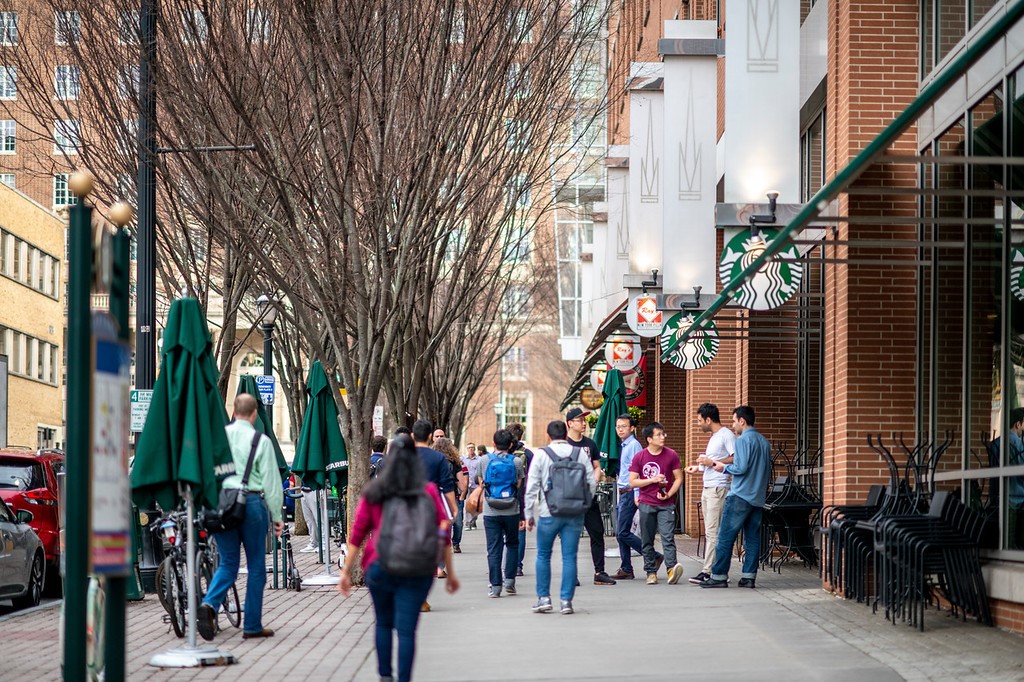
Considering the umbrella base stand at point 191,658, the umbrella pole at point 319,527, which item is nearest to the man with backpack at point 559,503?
the umbrella base stand at point 191,658

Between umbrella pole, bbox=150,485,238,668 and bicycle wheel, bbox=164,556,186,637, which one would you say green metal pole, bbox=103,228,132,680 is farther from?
bicycle wheel, bbox=164,556,186,637

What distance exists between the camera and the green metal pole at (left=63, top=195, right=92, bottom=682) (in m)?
6.26

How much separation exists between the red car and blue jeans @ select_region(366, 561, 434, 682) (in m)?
10.1

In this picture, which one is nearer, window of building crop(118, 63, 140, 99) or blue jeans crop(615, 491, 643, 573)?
window of building crop(118, 63, 140, 99)

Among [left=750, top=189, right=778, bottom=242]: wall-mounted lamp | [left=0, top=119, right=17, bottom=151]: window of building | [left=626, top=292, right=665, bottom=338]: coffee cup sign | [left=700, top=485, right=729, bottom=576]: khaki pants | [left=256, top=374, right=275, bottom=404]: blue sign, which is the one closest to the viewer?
[left=750, top=189, right=778, bottom=242]: wall-mounted lamp

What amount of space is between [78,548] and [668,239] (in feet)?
52.3

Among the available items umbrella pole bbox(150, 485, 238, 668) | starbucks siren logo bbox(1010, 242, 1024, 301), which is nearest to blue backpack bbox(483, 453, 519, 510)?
umbrella pole bbox(150, 485, 238, 668)

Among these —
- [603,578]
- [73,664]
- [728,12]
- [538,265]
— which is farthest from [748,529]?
[538,265]

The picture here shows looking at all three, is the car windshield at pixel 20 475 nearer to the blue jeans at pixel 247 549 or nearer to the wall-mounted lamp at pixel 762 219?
the blue jeans at pixel 247 549

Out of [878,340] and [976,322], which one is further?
[878,340]

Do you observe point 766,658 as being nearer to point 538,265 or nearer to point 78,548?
point 78,548

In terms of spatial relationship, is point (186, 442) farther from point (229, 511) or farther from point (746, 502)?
point (746, 502)

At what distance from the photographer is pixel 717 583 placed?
53.2 feet

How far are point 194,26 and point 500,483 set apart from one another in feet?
19.2
